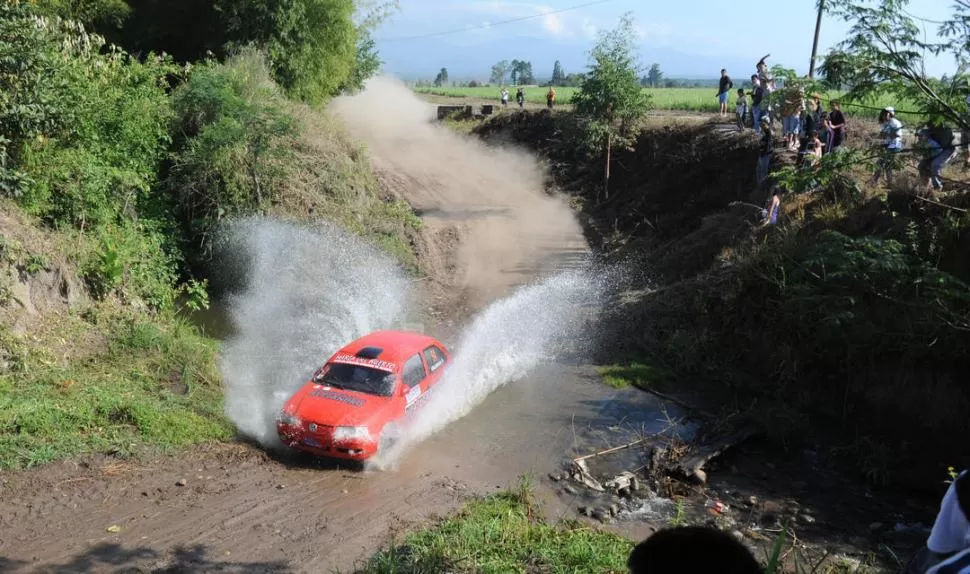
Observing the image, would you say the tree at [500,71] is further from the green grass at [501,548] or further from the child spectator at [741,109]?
the green grass at [501,548]

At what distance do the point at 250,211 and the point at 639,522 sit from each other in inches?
532

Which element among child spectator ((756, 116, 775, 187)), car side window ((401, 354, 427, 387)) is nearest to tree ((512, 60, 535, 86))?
child spectator ((756, 116, 775, 187))

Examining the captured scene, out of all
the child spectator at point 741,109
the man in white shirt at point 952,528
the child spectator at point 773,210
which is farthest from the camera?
the child spectator at point 741,109

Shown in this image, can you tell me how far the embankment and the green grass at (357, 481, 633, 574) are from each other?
19.5 feet

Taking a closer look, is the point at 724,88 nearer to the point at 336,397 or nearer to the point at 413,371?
the point at 413,371

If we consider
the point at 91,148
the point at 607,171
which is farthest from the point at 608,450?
the point at 607,171

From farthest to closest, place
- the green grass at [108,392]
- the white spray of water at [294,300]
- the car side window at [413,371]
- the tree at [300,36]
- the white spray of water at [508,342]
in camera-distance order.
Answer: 1. the tree at [300,36]
2. the white spray of water at [294,300]
3. the white spray of water at [508,342]
4. the car side window at [413,371]
5. the green grass at [108,392]

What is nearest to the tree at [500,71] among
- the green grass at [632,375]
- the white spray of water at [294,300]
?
the white spray of water at [294,300]

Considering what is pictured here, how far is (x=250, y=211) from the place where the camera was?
63.6 ft

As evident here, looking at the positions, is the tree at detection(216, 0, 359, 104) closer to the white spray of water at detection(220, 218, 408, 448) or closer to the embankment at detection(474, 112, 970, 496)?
the white spray of water at detection(220, 218, 408, 448)

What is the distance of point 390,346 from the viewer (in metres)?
13.4

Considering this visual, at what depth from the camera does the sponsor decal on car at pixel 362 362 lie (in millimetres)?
12594

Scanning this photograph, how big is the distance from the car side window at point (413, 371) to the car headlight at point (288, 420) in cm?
201

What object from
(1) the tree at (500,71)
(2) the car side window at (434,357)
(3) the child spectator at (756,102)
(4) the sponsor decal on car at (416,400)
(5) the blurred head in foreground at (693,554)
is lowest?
(4) the sponsor decal on car at (416,400)
